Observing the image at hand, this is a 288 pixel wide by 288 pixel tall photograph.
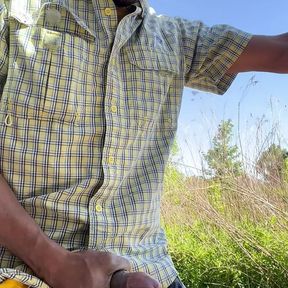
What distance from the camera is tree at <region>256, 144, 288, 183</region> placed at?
259cm

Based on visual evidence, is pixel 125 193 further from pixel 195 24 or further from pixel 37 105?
pixel 195 24

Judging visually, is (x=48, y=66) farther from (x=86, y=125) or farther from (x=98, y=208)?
(x=98, y=208)

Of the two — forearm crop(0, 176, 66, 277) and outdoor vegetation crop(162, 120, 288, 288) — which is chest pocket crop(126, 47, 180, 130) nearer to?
forearm crop(0, 176, 66, 277)

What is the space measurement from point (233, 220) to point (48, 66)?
6.38 feet

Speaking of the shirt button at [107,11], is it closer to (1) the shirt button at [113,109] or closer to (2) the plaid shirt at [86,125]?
(2) the plaid shirt at [86,125]

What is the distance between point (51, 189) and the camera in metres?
0.95

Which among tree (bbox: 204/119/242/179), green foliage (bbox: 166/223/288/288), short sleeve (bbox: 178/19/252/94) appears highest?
short sleeve (bbox: 178/19/252/94)

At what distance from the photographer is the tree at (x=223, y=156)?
2.63 metres

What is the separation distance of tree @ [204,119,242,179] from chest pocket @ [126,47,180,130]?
152 centimetres

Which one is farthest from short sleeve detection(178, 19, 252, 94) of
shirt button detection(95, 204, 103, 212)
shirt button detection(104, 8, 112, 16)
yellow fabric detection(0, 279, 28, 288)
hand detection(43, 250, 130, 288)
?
yellow fabric detection(0, 279, 28, 288)

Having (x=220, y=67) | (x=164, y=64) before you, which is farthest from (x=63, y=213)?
(x=220, y=67)

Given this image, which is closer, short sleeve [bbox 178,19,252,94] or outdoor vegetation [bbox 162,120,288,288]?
short sleeve [bbox 178,19,252,94]

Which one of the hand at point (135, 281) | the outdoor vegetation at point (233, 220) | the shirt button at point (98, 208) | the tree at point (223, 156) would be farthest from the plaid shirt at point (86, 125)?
the tree at point (223, 156)

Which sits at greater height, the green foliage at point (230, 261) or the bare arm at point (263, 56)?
the bare arm at point (263, 56)
